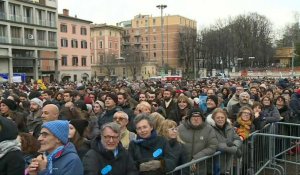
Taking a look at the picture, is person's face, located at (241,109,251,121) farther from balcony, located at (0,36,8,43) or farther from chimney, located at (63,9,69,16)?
chimney, located at (63,9,69,16)

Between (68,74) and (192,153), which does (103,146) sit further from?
(68,74)

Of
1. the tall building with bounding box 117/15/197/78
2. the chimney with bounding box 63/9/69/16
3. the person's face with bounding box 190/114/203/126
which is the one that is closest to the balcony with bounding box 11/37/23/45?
the chimney with bounding box 63/9/69/16

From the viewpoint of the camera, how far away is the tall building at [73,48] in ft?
211

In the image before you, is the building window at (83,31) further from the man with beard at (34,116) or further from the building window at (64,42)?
the man with beard at (34,116)

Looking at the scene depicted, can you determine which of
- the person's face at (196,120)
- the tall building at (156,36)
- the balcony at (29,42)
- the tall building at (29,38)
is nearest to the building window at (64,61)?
the tall building at (29,38)

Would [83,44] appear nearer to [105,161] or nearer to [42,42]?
[42,42]

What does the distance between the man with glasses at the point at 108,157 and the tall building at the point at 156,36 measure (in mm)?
92538

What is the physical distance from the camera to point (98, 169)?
388 centimetres

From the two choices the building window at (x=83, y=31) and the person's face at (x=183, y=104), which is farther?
the building window at (x=83, y=31)

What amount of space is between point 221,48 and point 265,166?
246 ft

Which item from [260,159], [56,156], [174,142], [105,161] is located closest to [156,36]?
[260,159]

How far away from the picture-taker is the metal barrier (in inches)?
207

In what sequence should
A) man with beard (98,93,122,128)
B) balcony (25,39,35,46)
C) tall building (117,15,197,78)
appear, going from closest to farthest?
man with beard (98,93,122,128) → balcony (25,39,35,46) → tall building (117,15,197,78)

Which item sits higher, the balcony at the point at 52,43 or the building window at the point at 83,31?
the building window at the point at 83,31
